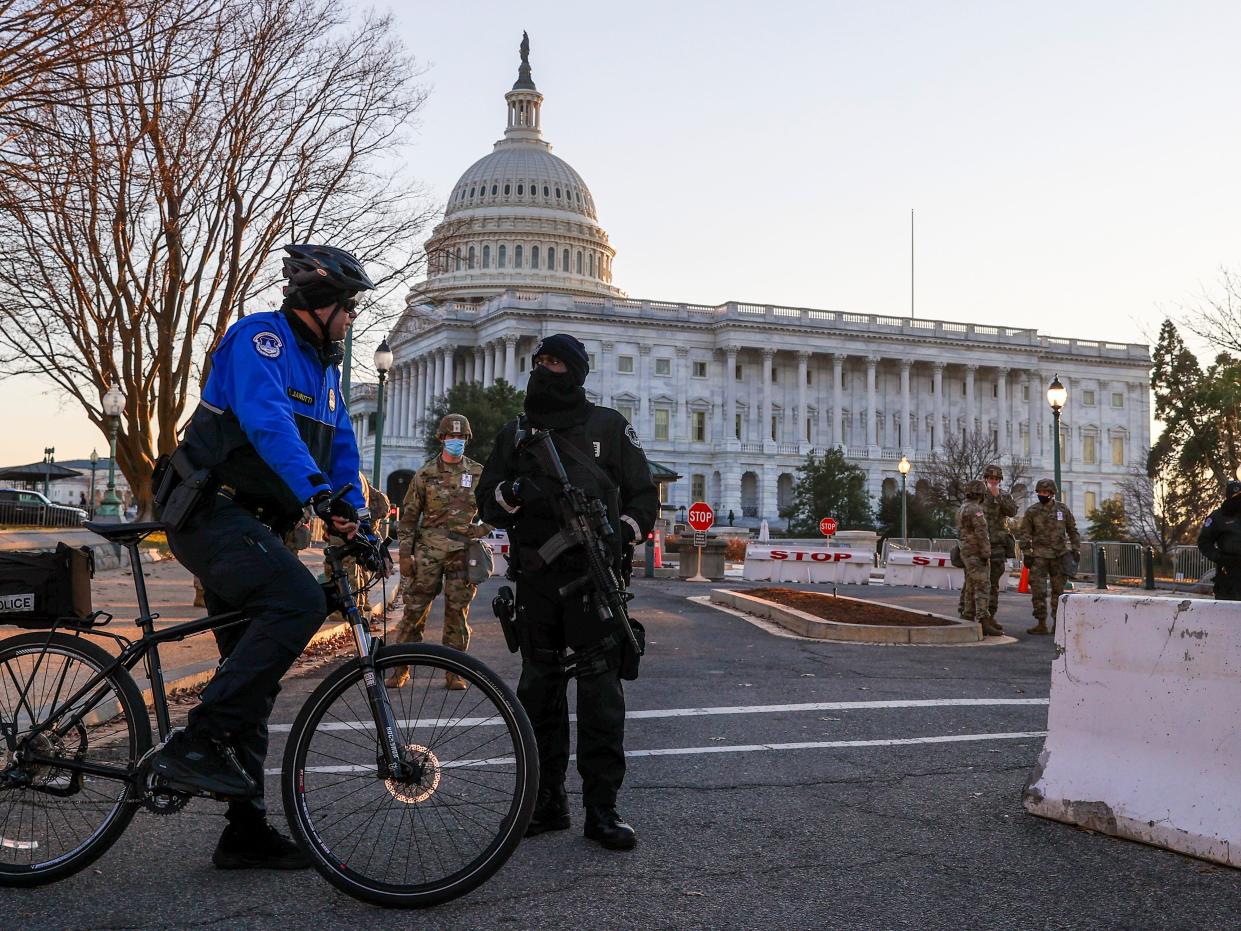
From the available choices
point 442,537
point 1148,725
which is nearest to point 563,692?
point 1148,725

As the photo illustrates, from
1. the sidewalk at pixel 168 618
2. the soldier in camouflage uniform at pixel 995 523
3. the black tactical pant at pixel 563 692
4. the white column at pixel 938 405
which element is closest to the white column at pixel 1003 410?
the white column at pixel 938 405

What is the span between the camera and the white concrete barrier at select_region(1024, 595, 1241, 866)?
4.92 metres

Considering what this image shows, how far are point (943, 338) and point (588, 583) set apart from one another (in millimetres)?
112266

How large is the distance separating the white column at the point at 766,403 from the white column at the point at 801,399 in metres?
2.42

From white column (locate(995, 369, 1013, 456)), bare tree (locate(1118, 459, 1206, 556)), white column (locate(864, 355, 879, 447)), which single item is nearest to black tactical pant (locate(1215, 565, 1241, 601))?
bare tree (locate(1118, 459, 1206, 556))

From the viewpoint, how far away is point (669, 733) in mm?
7695

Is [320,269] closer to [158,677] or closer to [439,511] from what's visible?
[158,677]

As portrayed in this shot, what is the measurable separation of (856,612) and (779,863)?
11668 mm

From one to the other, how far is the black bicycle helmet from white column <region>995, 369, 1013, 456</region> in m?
115

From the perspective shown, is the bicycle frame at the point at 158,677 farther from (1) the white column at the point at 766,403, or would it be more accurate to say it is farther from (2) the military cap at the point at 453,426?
(1) the white column at the point at 766,403

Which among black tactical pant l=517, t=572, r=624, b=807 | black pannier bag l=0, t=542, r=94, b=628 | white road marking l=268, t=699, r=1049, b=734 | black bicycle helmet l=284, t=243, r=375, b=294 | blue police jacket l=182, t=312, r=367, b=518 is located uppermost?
black bicycle helmet l=284, t=243, r=375, b=294

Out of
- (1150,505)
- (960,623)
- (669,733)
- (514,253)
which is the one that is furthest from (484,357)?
(669,733)

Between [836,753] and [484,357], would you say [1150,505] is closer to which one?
[836,753]

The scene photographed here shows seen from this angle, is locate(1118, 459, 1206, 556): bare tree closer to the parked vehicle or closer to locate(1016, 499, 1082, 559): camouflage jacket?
locate(1016, 499, 1082, 559): camouflage jacket
